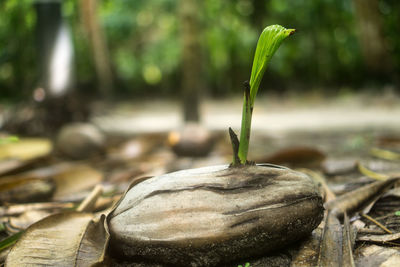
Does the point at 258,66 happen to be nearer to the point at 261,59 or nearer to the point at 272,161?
the point at 261,59

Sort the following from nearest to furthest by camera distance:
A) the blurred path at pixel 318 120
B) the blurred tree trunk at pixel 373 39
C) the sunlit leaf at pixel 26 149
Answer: the sunlit leaf at pixel 26 149 < the blurred path at pixel 318 120 < the blurred tree trunk at pixel 373 39

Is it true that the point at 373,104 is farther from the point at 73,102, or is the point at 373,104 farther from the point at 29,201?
the point at 29,201

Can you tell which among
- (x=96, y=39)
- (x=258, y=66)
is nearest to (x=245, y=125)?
(x=258, y=66)

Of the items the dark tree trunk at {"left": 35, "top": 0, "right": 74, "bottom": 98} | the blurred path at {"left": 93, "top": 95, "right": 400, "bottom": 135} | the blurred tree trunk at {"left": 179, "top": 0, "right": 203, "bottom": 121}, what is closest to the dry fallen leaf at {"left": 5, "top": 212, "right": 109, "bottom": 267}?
the blurred tree trunk at {"left": 179, "top": 0, "right": 203, "bottom": 121}

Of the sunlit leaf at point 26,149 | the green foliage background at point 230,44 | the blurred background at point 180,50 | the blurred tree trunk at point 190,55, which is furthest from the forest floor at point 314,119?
the green foliage background at point 230,44

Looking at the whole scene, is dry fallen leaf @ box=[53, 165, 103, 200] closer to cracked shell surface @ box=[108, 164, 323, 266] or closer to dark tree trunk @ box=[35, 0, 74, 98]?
cracked shell surface @ box=[108, 164, 323, 266]

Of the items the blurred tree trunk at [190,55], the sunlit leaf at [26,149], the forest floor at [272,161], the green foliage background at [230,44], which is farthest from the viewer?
the green foliage background at [230,44]

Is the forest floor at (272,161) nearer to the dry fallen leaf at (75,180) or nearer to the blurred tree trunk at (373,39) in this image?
the dry fallen leaf at (75,180)
